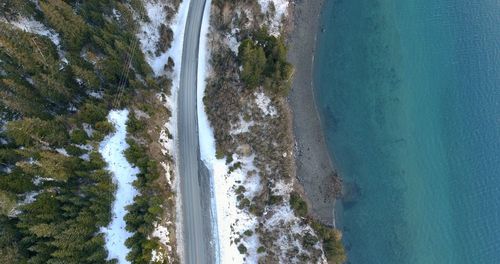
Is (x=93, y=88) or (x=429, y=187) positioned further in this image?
(x=429, y=187)

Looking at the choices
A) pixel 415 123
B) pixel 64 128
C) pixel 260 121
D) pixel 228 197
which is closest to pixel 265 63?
pixel 260 121

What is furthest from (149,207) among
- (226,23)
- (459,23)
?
(459,23)

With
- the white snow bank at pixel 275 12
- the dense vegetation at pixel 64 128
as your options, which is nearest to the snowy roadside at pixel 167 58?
the dense vegetation at pixel 64 128

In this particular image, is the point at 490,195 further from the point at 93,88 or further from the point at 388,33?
the point at 93,88

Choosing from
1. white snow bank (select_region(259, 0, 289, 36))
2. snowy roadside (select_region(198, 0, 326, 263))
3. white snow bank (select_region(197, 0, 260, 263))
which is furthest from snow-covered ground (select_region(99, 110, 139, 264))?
white snow bank (select_region(259, 0, 289, 36))

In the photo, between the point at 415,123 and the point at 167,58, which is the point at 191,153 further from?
the point at 415,123

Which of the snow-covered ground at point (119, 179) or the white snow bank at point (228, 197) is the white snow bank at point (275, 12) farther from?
the snow-covered ground at point (119, 179)

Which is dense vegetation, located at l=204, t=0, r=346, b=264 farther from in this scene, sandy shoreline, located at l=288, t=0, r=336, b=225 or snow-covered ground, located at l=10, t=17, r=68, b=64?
snow-covered ground, located at l=10, t=17, r=68, b=64
